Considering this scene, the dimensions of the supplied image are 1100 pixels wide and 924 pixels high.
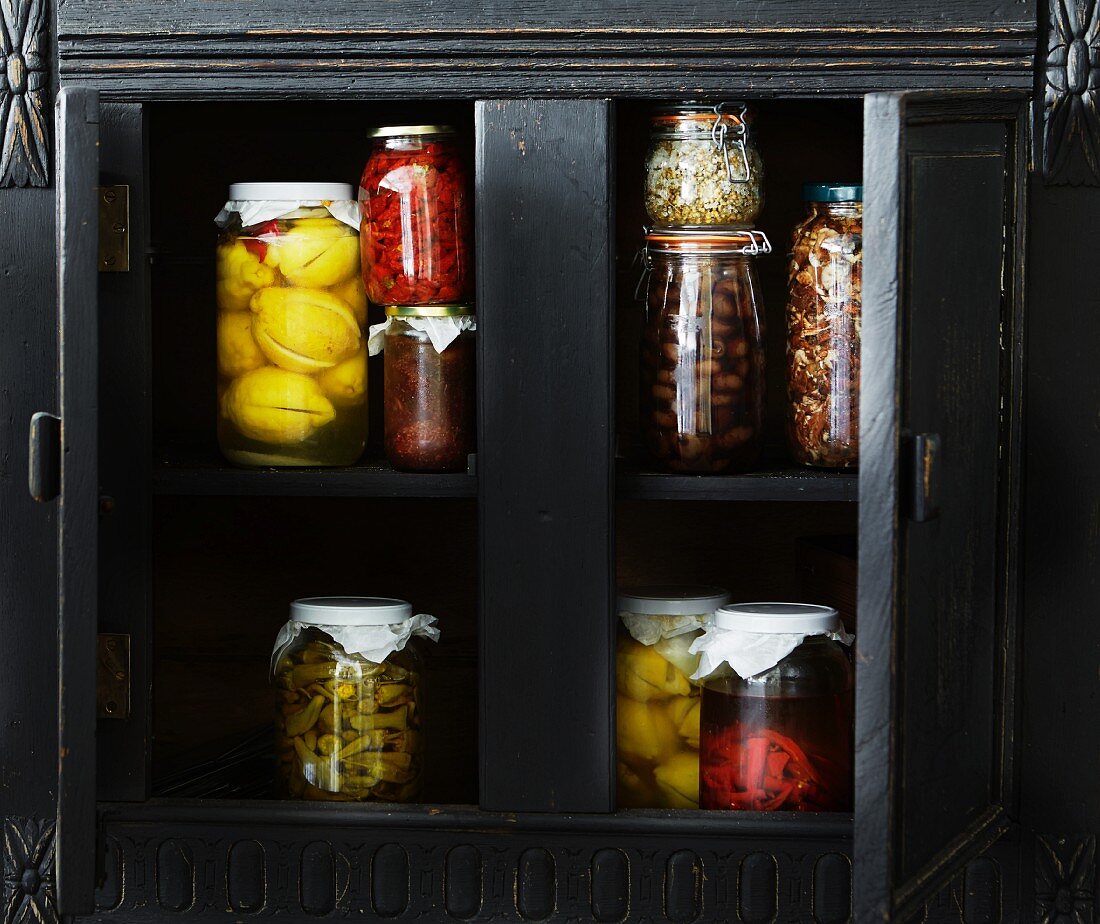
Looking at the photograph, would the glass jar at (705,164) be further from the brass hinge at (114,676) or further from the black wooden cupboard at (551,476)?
the brass hinge at (114,676)

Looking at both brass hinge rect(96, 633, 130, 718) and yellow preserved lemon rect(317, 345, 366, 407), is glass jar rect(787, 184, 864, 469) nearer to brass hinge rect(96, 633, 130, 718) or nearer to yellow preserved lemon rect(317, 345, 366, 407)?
yellow preserved lemon rect(317, 345, 366, 407)

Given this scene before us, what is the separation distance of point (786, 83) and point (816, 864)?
72cm

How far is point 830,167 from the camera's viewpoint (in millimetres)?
1536

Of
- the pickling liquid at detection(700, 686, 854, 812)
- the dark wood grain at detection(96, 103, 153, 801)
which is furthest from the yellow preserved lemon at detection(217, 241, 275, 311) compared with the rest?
the pickling liquid at detection(700, 686, 854, 812)

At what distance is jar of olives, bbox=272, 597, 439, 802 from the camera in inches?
50.4

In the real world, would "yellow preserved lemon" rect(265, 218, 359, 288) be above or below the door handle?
above

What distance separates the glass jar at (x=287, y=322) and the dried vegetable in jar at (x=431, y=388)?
0.20 feet

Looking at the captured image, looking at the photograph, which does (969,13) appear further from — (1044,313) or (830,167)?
(830,167)

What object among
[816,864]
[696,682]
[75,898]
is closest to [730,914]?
[816,864]

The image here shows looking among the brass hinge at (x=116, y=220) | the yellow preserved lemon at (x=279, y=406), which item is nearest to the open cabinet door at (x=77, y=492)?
the brass hinge at (x=116, y=220)

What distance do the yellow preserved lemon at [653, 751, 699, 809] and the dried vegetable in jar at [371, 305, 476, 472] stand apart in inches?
14.4

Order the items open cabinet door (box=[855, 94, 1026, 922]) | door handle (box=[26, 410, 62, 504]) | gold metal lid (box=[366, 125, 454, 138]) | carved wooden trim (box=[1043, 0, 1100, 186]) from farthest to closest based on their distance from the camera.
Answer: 1. gold metal lid (box=[366, 125, 454, 138])
2. carved wooden trim (box=[1043, 0, 1100, 186])
3. door handle (box=[26, 410, 62, 504])
4. open cabinet door (box=[855, 94, 1026, 922])

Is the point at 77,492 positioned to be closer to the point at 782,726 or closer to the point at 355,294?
the point at 355,294

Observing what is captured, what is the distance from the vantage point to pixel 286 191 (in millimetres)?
1284
